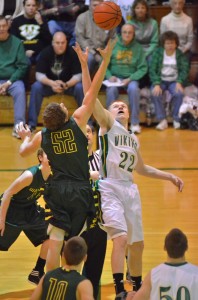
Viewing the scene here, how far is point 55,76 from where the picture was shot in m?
12.9

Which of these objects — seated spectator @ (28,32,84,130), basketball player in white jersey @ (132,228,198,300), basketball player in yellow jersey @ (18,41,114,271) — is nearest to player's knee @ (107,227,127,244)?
basketball player in yellow jersey @ (18,41,114,271)

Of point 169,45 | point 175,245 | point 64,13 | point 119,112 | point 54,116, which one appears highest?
point 64,13

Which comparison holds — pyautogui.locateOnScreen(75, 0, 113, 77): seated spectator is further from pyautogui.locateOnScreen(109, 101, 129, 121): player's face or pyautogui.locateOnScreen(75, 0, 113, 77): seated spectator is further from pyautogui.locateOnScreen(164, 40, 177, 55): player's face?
pyautogui.locateOnScreen(109, 101, 129, 121): player's face

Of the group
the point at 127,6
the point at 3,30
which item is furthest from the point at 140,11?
the point at 3,30

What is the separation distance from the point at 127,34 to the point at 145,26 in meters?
0.59

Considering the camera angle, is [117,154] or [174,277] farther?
[117,154]

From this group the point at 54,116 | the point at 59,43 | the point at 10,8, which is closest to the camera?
the point at 54,116

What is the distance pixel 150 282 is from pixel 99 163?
2.26m

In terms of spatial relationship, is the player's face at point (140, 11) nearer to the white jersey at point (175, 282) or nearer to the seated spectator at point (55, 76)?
the seated spectator at point (55, 76)

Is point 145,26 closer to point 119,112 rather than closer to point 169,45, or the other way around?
point 169,45

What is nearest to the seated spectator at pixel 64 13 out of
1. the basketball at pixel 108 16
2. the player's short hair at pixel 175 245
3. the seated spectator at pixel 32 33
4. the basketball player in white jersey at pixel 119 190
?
the seated spectator at pixel 32 33

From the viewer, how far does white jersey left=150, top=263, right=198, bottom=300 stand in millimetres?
5074

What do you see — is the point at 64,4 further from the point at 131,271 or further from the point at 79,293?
the point at 79,293

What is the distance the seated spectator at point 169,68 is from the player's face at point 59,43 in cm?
143
